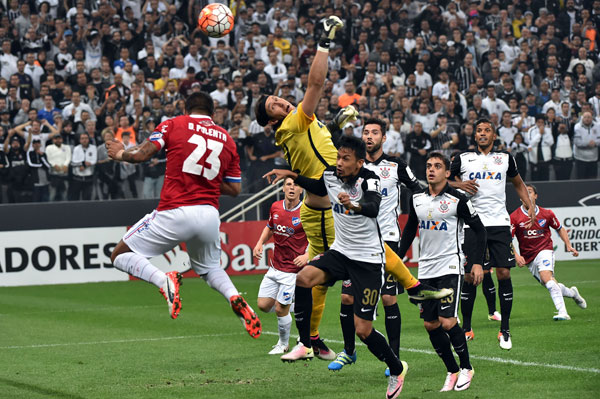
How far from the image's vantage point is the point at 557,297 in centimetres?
1439

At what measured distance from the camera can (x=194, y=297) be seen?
1850cm

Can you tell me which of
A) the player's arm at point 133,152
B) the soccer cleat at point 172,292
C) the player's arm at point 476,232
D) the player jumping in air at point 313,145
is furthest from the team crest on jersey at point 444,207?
the player's arm at point 133,152

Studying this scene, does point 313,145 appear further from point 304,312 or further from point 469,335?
point 469,335

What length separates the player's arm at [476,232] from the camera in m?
9.61

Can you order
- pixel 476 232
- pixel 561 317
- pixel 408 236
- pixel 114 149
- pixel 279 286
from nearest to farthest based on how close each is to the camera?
pixel 114 149, pixel 476 232, pixel 408 236, pixel 279 286, pixel 561 317

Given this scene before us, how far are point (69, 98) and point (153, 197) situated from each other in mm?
3662

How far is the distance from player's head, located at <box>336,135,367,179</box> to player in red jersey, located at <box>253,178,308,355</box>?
3.50m

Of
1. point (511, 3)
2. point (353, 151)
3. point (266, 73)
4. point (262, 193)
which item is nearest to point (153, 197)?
point (262, 193)

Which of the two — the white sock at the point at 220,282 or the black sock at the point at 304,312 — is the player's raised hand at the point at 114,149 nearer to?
the white sock at the point at 220,282

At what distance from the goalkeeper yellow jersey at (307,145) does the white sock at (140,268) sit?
182 cm

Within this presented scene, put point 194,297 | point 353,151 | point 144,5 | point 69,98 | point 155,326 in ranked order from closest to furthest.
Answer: point 353,151 < point 155,326 < point 194,297 < point 69,98 < point 144,5

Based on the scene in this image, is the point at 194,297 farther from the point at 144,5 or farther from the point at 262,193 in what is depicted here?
the point at 144,5

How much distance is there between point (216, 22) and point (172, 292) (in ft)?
14.5

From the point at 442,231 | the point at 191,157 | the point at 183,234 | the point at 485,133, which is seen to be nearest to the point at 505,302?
the point at 485,133
